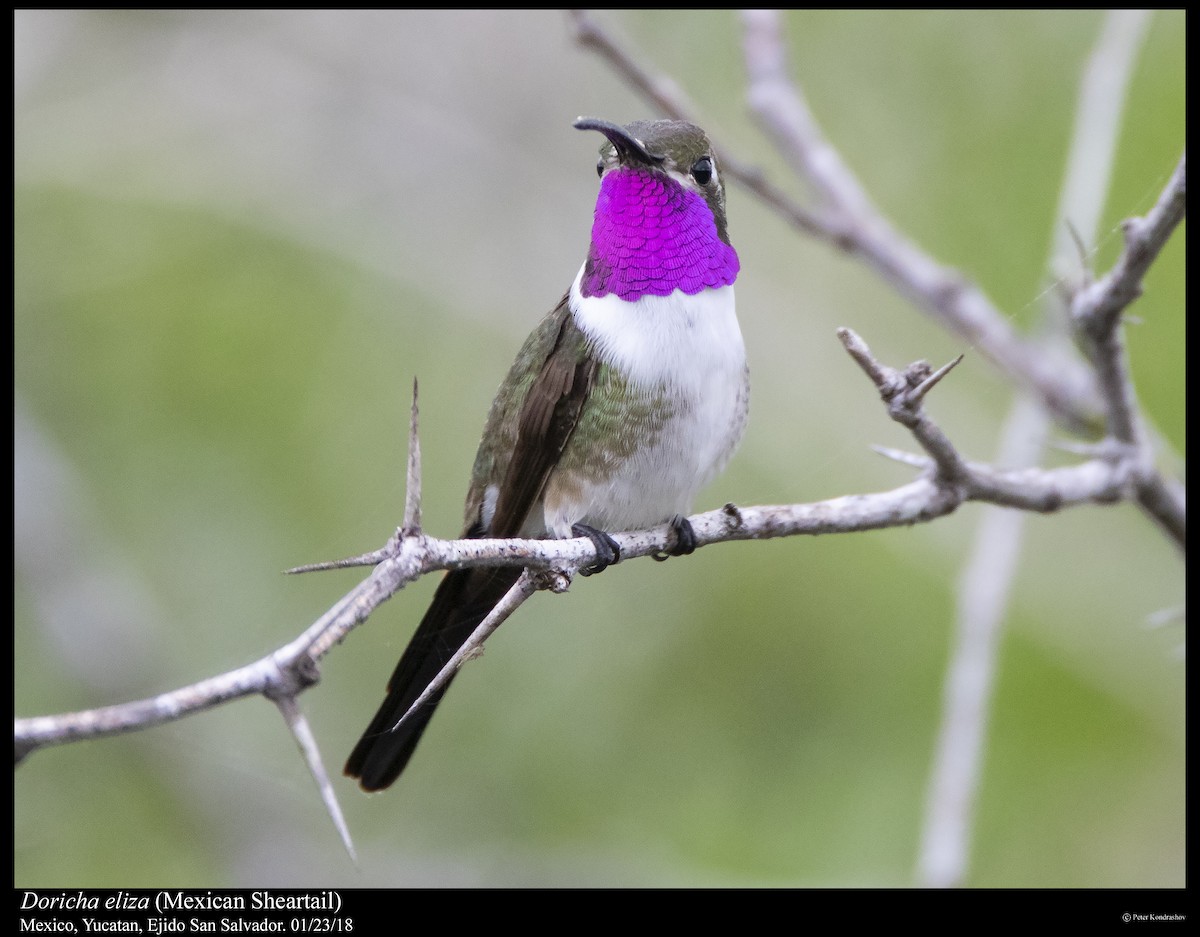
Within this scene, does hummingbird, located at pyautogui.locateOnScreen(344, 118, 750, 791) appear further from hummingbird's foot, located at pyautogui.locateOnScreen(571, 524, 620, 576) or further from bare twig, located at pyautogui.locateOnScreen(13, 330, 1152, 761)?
bare twig, located at pyautogui.locateOnScreen(13, 330, 1152, 761)

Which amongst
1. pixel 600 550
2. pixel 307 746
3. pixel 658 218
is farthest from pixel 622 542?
pixel 307 746

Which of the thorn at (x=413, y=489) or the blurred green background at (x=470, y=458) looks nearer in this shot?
the thorn at (x=413, y=489)

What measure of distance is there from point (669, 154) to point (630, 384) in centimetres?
63

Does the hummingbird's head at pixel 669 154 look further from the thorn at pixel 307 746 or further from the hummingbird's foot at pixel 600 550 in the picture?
the thorn at pixel 307 746

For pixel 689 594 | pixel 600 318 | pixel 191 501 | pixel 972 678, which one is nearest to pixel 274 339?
pixel 191 501

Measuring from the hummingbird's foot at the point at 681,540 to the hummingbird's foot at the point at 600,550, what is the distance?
19 cm

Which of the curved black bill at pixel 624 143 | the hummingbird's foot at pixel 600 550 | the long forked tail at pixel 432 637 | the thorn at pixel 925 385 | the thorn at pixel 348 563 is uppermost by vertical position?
the curved black bill at pixel 624 143

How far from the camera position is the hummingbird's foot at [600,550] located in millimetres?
2939

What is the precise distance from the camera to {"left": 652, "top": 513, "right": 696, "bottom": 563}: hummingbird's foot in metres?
3.15

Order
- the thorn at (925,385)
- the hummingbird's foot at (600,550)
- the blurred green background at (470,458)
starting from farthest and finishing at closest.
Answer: the blurred green background at (470,458), the hummingbird's foot at (600,550), the thorn at (925,385)

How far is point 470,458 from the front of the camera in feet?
17.5

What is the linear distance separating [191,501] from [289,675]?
4030 mm

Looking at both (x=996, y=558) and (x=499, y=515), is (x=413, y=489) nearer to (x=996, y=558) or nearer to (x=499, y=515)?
(x=499, y=515)

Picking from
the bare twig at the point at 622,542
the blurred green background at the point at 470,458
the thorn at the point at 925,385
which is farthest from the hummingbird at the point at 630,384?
the blurred green background at the point at 470,458
